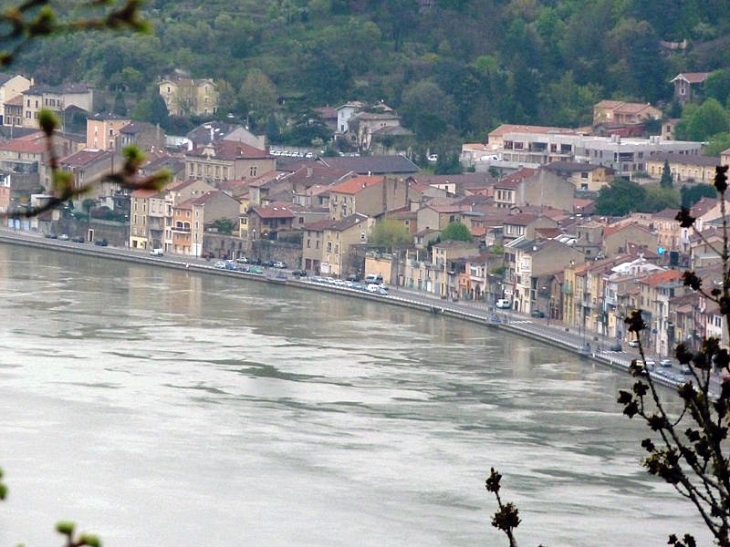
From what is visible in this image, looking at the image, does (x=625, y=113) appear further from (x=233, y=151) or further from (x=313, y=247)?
(x=313, y=247)

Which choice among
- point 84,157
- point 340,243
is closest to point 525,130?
point 84,157

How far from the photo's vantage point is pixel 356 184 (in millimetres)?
17500

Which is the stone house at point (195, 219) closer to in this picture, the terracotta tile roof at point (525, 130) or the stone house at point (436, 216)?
the stone house at point (436, 216)

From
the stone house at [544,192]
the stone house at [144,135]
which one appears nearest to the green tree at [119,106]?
the stone house at [144,135]

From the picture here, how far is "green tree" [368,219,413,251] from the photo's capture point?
16328 millimetres

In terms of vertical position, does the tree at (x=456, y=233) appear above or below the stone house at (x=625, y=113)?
below

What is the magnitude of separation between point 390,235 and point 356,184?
119 centimetres

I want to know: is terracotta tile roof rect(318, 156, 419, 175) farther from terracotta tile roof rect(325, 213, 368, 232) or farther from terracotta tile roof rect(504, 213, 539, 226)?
terracotta tile roof rect(504, 213, 539, 226)

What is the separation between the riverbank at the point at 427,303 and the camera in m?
12.4

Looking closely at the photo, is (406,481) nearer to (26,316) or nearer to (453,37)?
(26,316)

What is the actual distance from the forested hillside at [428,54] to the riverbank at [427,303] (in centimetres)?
433

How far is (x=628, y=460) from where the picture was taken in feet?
29.4

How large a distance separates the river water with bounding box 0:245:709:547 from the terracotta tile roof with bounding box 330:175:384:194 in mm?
2849

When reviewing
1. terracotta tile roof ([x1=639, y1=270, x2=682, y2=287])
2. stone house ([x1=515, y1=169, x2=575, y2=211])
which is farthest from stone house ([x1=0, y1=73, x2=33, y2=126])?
terracotta tile roof ([x1=639, y1=270, x2=682, y2=287])
